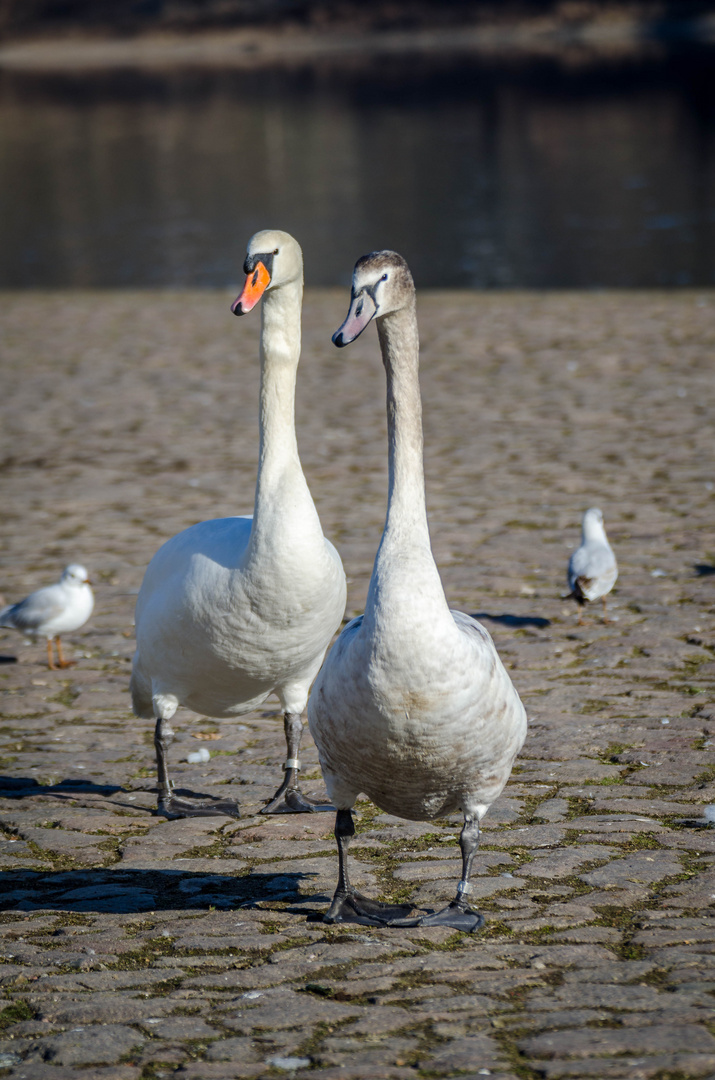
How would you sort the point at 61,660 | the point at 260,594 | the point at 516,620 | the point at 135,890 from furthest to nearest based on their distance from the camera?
the point at 516,620 < the point at 61,660 < the point at 260,594 < the point at 135,890

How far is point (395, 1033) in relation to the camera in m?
3.08

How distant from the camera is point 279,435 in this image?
4938 millimetres

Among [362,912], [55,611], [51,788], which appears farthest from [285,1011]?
[55,611]

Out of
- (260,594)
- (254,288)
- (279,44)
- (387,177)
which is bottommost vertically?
(260,594)

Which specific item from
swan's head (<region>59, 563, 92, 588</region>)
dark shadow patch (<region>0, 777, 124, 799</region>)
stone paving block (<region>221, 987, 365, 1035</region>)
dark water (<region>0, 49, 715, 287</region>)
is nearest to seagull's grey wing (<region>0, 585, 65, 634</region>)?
swan's head (<region>59, 563, 92, 588</region>)

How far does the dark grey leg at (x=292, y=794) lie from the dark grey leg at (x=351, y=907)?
0.98m

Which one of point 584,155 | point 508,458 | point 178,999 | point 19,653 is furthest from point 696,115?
point 178,999

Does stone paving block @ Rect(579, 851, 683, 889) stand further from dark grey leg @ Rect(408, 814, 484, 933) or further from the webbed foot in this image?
the webbed foot

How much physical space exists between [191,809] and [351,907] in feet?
3.78

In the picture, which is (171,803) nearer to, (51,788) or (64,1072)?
(51,788)

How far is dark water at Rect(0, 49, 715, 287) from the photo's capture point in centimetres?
2472

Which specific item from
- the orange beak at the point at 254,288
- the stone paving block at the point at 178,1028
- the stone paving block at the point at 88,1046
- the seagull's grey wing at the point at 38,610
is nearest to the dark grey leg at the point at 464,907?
the stone paving block at the point at 178,1028

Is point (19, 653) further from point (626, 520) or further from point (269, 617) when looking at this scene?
point (626, 520)

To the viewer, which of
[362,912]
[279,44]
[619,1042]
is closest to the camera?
[619,1042]
